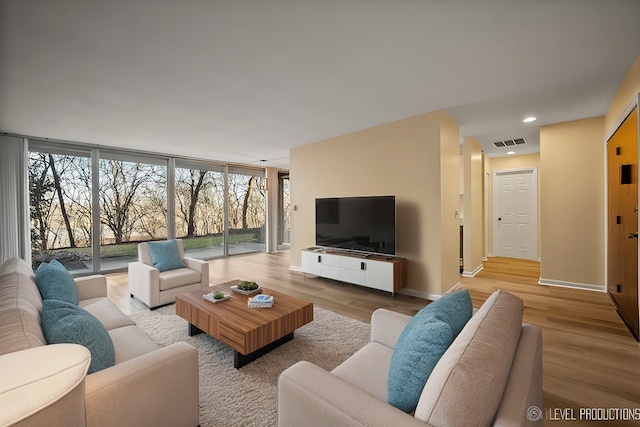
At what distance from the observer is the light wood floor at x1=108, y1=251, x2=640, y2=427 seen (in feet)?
6.11

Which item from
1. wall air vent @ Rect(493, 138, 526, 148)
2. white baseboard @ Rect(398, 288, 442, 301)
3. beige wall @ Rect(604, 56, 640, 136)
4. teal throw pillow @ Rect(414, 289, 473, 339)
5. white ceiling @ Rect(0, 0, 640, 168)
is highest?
wall air vent @ Rect(493, 138, 526, 148)

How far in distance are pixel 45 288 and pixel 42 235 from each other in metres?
3.97

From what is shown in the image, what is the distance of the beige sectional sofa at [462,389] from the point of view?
77 cm

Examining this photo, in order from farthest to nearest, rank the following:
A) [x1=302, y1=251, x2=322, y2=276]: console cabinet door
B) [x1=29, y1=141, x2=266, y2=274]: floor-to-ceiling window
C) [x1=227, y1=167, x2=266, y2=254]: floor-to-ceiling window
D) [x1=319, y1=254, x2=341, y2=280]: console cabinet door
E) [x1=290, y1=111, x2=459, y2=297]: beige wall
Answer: [x1=227, y1=167, x2=266, y2=254]: floor-to-ceiling window, [x1=29, y1=141, x2=266, y2=274]: floor-to-ceiling window, [x1=302, y1=251, x2=322, y2=276]: console cabinet door, [x1=319, y1=254, x2=341, y2=280]: console cabinet door, [x1=290, y1=111, x2=459, y2=297]: beige wall

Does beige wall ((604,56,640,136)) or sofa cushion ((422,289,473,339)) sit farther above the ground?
beige wall ((604,56,640,136))

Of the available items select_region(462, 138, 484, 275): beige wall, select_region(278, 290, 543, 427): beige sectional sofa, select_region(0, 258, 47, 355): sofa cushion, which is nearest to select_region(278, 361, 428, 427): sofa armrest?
select_region(278, 290, 543, 427): beige sectional sofa

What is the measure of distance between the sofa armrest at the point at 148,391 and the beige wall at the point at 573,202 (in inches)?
205

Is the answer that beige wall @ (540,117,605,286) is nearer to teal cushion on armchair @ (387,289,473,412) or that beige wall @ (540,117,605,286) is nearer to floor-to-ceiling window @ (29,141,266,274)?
teal cushion on armchair @ (387,289,473,412)

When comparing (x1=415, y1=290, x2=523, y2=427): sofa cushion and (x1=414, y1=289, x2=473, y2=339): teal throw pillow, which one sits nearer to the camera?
(x1=415, y1=290, x2=523, y2=427): sofa cushion

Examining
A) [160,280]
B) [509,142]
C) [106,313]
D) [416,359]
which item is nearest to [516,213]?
[509,142]

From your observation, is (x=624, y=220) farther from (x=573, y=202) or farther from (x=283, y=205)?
(x=283, y=205)

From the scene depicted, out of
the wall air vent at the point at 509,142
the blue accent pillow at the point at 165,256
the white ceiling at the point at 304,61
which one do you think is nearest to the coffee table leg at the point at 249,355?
the blue accent pillow at the point at 165,256

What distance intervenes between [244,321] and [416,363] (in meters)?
1.53

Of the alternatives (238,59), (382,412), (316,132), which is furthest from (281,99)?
(382,412)
